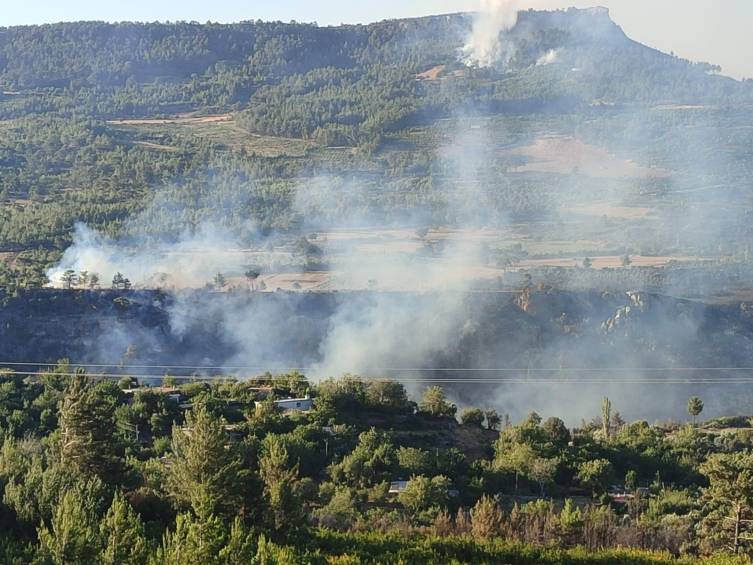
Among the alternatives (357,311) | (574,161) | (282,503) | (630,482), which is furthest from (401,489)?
(574,161)

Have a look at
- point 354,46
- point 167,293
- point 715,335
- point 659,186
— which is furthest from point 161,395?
point 354,46

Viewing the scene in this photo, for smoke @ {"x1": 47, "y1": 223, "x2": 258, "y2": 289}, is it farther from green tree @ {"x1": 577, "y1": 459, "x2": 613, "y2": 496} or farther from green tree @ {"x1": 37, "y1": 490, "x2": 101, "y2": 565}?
green tree @ {"x1": 37, "y1": 490, "x2": 101, "y2": 565}

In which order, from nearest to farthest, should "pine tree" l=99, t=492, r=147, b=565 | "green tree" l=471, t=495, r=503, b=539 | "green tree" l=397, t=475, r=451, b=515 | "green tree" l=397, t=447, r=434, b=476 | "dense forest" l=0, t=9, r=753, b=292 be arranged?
"pine tree" l=99, t=492, r=147, b=565 → "green tree" l=471, t=495, r=503, b=539 → "green tree" l=397, t=475, r=451, b=515 → "green tree" l=397, t=447, r=434, b=476 → "dense forest" l=0, t=9, r=753, b=292

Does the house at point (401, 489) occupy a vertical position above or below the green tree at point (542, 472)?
below

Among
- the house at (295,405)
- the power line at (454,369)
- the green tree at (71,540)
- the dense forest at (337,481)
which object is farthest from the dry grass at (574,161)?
the green tree at (71,540)

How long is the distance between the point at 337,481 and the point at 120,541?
12809 millimetres

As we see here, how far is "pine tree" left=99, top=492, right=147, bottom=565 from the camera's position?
1736cm

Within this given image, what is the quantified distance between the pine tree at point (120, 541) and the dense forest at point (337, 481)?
0.14 ft

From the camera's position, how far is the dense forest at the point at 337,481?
19547 millimetres

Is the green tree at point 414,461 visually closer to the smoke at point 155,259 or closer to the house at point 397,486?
the house at point 397,486

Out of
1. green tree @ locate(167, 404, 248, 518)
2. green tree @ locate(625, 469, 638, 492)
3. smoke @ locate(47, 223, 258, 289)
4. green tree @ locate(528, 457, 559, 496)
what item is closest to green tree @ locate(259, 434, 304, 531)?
green tree @ locate(167, 404, 248, 518)

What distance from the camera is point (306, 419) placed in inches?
A: 1382

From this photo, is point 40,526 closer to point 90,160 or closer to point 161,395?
point 161,395

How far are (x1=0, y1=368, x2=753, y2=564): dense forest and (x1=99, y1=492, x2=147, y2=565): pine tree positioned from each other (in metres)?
0.04
